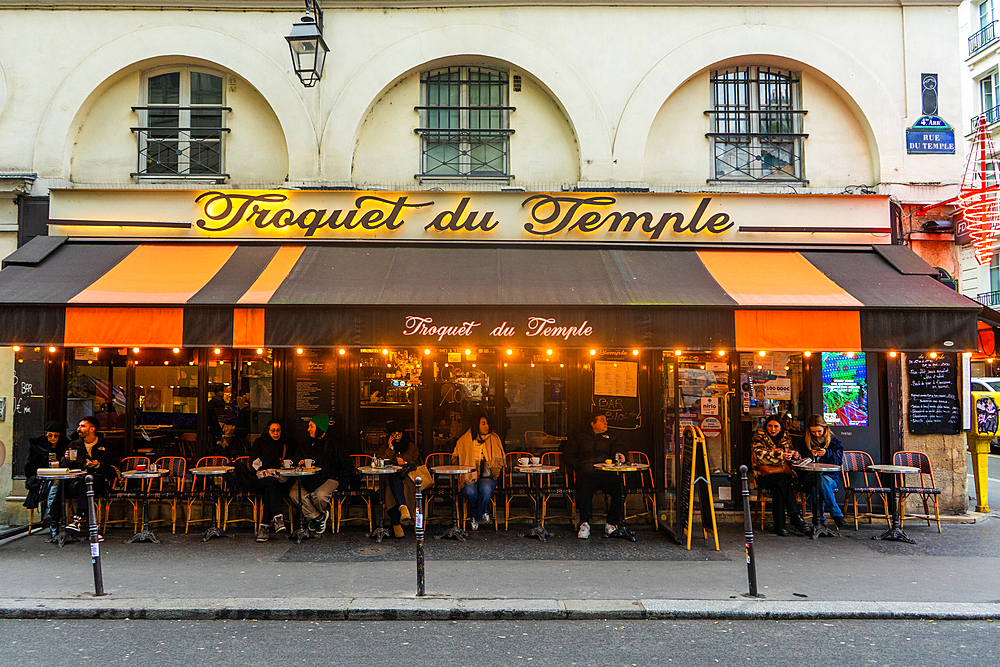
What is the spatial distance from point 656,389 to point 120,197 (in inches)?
323

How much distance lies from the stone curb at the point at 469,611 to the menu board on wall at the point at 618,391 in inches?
156

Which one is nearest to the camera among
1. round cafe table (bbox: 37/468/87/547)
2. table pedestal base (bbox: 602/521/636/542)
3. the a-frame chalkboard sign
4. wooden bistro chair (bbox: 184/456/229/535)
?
the a-frame chalkboard sign

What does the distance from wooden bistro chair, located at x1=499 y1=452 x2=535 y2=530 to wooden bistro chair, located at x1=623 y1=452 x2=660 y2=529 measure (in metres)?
1.41

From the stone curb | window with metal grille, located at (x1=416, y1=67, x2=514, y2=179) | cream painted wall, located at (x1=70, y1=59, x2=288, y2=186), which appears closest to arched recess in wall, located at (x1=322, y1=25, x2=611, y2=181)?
window with metal grille, located at (x1=416, y1=67, x2=514, y2=179)

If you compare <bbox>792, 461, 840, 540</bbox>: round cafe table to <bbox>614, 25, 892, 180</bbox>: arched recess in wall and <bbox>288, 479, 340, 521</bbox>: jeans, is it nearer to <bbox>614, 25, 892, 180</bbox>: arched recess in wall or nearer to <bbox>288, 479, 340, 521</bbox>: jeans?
<bbox>614, 25, 892, 180</bbox>: arched recess in wall

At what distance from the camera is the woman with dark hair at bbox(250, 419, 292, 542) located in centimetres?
891

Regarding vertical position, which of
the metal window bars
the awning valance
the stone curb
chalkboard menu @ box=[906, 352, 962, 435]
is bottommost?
the stone curb

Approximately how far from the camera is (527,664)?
5.16 metres

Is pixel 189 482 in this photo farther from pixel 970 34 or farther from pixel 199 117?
pixel 970 34

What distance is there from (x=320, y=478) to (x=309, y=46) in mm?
5720

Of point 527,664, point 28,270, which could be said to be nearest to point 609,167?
point 527,664

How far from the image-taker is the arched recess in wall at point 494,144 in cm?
1019

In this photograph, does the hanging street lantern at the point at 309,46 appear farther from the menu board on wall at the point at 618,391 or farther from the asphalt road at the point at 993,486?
the asphalt road at the point at 993,486

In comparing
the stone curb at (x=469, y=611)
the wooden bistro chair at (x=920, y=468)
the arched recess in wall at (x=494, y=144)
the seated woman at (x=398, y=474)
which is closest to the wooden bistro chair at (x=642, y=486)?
the seated woman at (x=398, y=474)
